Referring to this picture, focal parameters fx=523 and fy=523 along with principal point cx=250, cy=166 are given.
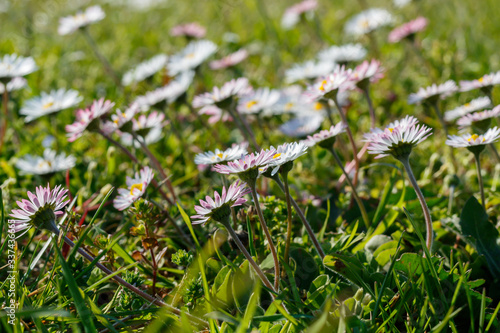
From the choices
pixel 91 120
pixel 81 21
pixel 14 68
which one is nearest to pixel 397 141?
pixel 91 120

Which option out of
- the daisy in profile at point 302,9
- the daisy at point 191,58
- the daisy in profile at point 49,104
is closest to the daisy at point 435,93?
the daisy at point 191,58

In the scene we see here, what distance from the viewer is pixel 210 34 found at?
466 cm

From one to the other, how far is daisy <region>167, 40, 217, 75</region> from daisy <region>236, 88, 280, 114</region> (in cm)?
56

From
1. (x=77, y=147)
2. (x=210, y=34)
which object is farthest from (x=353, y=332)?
(x=210, y=34)

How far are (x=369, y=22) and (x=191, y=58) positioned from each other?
4.09 ft

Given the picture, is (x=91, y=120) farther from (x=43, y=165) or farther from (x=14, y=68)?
(x=14, y=68)

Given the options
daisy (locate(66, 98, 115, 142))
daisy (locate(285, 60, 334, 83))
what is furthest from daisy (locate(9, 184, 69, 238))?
daisy (locate(285, 60, 334, 83))

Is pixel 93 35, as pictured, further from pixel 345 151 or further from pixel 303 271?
pixel 303 271

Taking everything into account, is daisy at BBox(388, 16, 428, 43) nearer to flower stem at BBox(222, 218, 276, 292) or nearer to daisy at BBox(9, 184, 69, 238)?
flower stem at BBox(222, 218, 276, 292)

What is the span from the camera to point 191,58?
9.80 feet

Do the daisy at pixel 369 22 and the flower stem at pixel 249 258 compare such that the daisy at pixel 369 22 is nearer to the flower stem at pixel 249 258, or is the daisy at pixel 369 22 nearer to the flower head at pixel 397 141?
the flower head at pixel 397 141

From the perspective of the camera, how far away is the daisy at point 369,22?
334cm

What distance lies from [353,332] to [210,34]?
3904 millimetres

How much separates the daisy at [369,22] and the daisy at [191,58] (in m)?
1.02
